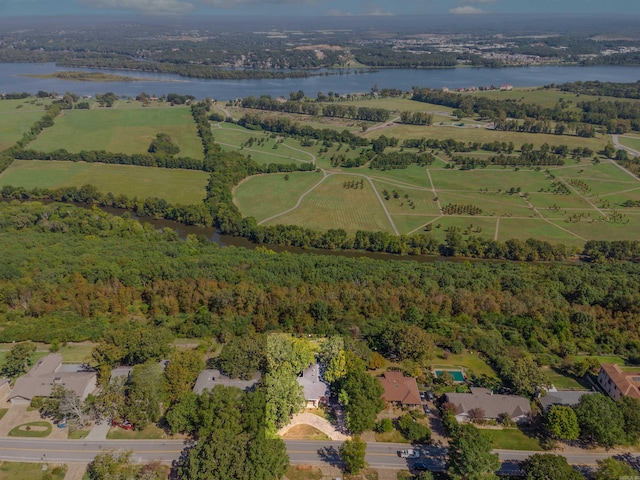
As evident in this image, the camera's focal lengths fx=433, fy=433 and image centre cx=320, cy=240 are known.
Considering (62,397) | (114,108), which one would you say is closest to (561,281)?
(62,397)

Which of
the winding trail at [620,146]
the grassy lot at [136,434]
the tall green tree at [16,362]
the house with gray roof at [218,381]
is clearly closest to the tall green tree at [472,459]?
the house with gray roof at [218,381]

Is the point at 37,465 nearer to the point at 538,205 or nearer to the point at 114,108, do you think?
the point at 538,205

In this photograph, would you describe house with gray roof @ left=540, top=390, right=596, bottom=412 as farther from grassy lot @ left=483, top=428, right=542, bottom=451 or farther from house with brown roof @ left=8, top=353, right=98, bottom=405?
house with brown roof @ left=8, top=353, right=98, bottom=405

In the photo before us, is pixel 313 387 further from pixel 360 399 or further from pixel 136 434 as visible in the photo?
pixel 136 434

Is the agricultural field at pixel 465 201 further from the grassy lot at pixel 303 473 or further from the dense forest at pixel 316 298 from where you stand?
the grassy lot at pixel 303 473

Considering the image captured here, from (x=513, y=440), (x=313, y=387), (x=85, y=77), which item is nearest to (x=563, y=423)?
(x=513, y=440)
